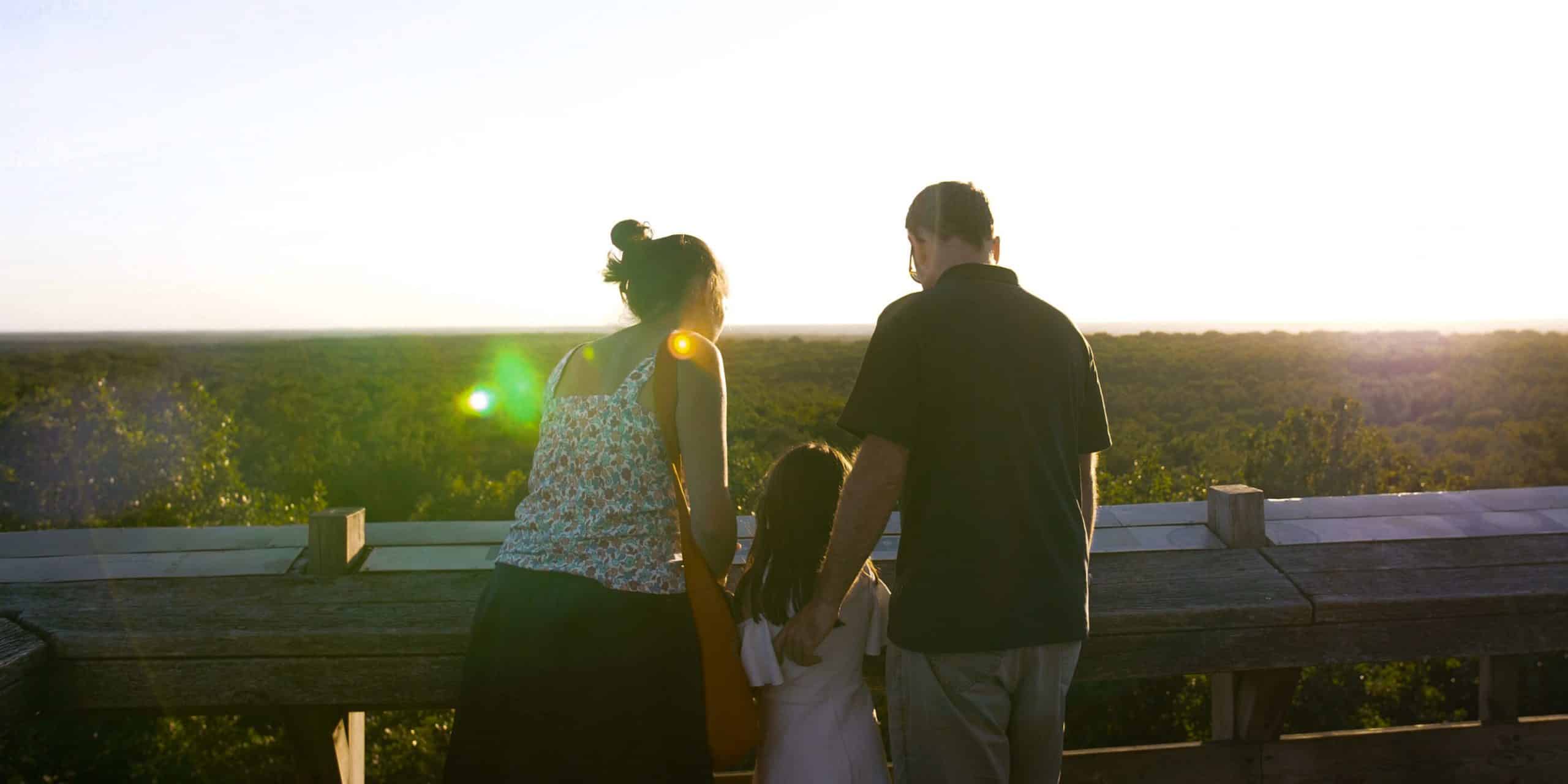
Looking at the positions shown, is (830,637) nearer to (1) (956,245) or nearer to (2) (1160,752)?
(1) (956,245)

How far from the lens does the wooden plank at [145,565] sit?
2.85 m

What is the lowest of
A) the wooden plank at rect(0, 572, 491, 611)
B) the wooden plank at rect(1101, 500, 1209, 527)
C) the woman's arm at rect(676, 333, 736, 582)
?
the wooden plank at rect(0, 572, 491, 611)

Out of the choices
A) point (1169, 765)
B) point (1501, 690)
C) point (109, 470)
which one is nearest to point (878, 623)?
point (1169, 765)

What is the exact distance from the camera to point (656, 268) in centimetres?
227

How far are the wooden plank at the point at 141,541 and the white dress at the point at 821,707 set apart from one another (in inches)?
59.0

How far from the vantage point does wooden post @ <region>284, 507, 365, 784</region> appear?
111 inches

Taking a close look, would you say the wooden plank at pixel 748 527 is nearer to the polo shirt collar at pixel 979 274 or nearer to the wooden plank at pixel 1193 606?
the wooden plank at pixel 1193 606

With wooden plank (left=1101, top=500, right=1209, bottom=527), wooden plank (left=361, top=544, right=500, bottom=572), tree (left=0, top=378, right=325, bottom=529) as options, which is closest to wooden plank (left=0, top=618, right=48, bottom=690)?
wooden plank (left=361, top=544, right=500, bottom=572)

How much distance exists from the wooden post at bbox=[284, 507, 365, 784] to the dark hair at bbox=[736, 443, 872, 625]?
1.17 meters

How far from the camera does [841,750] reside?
2400 mm

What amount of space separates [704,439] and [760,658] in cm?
54

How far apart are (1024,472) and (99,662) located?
7.39ft

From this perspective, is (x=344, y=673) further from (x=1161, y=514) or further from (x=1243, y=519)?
(x=1243, y=519)

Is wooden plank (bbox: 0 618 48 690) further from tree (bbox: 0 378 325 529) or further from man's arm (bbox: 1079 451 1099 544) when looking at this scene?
tree (bbox: 0 378 325 529)
